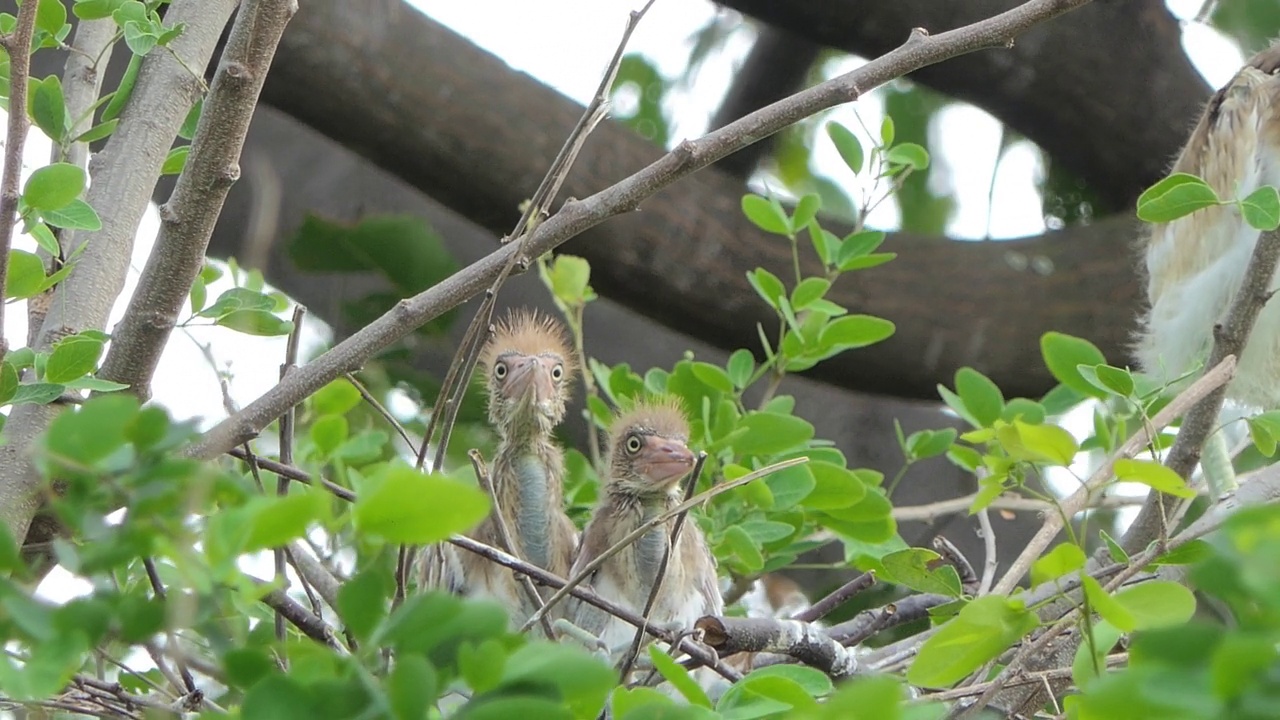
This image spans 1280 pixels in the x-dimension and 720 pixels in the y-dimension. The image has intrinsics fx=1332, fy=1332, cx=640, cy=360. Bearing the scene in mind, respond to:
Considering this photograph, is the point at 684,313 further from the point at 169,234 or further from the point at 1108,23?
the point at 169,234

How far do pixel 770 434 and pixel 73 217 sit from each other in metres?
0.98

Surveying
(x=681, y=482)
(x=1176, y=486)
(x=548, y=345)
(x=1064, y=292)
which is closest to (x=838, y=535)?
(x=681, y=482)

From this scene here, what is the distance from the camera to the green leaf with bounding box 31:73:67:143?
4.45 ft

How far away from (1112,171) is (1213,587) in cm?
344

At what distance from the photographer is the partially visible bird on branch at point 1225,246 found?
2260mm

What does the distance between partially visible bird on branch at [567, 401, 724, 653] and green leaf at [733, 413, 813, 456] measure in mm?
83

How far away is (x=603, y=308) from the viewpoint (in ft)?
12.0

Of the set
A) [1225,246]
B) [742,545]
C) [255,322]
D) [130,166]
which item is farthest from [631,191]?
[1225,246]

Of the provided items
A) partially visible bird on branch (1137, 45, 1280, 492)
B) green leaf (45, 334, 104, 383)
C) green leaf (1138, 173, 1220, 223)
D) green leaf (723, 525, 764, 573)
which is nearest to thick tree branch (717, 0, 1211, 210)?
partially visible bird on branch (1137, 45, 1280, 492)

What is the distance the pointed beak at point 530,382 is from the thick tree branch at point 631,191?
2.82 ft

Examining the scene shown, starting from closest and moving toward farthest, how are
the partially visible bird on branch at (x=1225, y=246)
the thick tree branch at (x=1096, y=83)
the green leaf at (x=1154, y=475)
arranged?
1. the green leaf at (x=1154, y=475)
2. the partially visible bird on branch at (x=1225, y=246)
3. the thick tree branch at (x=1096, y=83)

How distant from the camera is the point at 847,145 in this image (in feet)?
6.88

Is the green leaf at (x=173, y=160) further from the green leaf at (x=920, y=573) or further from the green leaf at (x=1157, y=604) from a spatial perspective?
the green leaf at (x=1157, y=604)

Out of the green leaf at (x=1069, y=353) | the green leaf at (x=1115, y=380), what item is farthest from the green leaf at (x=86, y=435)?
the green leaf at (x=1069, y=353)
